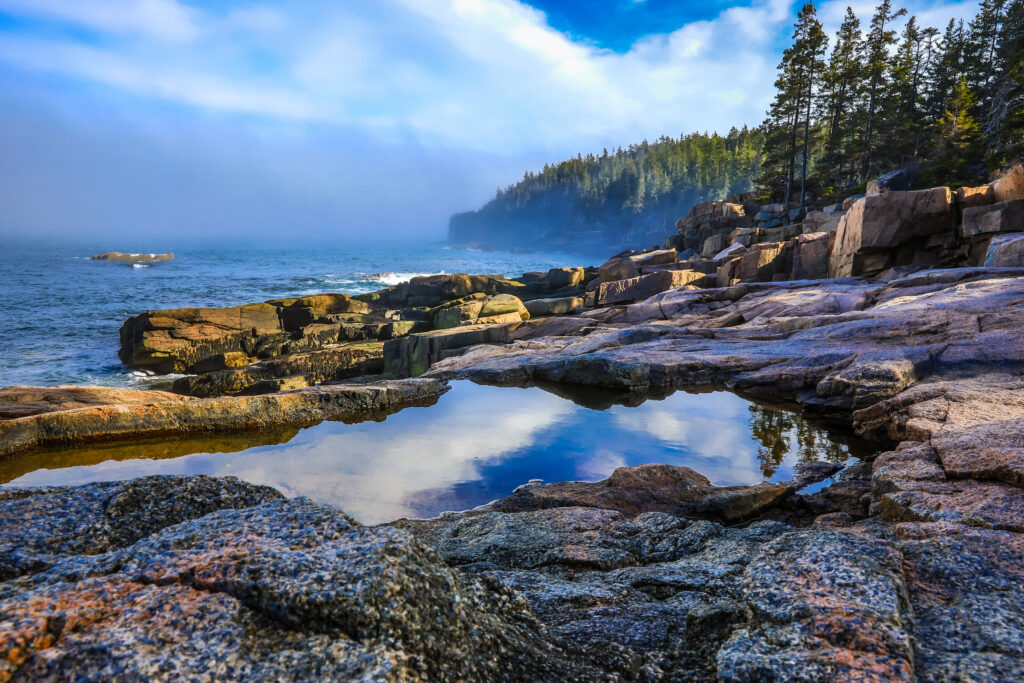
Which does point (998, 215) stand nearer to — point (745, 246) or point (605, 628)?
point (745, 246)

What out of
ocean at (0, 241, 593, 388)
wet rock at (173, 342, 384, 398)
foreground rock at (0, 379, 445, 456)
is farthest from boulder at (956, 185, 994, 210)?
ocean at (0, 241, 593, 388)

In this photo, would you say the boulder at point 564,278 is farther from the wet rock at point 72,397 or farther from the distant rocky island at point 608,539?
the wet rock at point 72,397

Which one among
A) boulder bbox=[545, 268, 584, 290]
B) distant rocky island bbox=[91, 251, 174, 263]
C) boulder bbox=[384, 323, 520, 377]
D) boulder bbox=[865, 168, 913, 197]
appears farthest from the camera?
distant rocky island bbox=[91, 251, 174, 263]

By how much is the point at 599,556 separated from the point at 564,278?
119 feet

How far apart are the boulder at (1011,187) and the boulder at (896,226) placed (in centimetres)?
165

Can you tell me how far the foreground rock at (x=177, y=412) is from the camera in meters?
8.93

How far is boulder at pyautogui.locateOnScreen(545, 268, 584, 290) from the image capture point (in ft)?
131

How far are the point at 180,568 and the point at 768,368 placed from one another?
37.3ft

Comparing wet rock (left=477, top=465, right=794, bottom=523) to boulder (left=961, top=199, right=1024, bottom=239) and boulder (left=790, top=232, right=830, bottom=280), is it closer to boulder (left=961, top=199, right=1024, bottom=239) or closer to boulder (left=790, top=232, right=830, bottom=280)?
boulder (left=961, top=199, right=1024, bottom=239)

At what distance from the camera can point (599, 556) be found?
14.7ft

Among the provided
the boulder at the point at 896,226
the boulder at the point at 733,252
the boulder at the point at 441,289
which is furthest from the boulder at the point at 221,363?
the boulder at the point at 896,226

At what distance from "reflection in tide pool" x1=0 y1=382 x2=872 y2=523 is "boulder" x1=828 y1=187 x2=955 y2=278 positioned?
16854mm

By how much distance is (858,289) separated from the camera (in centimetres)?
1758

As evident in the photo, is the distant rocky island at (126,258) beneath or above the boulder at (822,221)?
beneath
